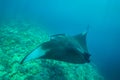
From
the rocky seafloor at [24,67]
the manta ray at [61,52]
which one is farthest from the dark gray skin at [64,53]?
the rocky seafloor at [24,67]

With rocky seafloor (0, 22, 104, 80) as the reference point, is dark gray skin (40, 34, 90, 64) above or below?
below

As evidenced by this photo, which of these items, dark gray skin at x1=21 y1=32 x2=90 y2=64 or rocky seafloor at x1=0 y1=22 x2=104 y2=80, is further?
rocky seafloor at x1=0 y1=22 x2=104 y2=80

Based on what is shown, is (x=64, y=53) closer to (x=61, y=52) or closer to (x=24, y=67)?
(x=61, y=52)

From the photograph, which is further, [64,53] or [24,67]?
[24,67]

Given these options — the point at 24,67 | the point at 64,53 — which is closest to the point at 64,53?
the point at 64,53

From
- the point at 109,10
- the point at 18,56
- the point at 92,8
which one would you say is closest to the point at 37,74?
the point at 18,56

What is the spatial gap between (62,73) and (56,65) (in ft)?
1.25

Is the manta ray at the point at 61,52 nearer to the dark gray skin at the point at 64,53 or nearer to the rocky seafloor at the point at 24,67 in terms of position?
the dark gray skin at the point at 64,53

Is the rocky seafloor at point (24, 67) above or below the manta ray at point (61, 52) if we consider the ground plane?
above

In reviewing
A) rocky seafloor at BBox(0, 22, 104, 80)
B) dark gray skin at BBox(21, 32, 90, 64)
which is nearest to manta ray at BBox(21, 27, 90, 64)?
dark gray skin at BBox(21, 32, 90, 64)

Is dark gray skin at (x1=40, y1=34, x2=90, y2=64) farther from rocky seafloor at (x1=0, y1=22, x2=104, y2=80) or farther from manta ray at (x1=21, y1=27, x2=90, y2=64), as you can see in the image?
rocky seafloor at (x1=0, y1=22, x2=104, y2=80)

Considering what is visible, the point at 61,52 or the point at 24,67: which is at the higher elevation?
the point at 24,67

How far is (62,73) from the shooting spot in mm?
5320

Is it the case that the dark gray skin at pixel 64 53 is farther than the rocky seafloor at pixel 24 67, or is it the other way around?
Result: the rocky seafloor at pixel 24 67
